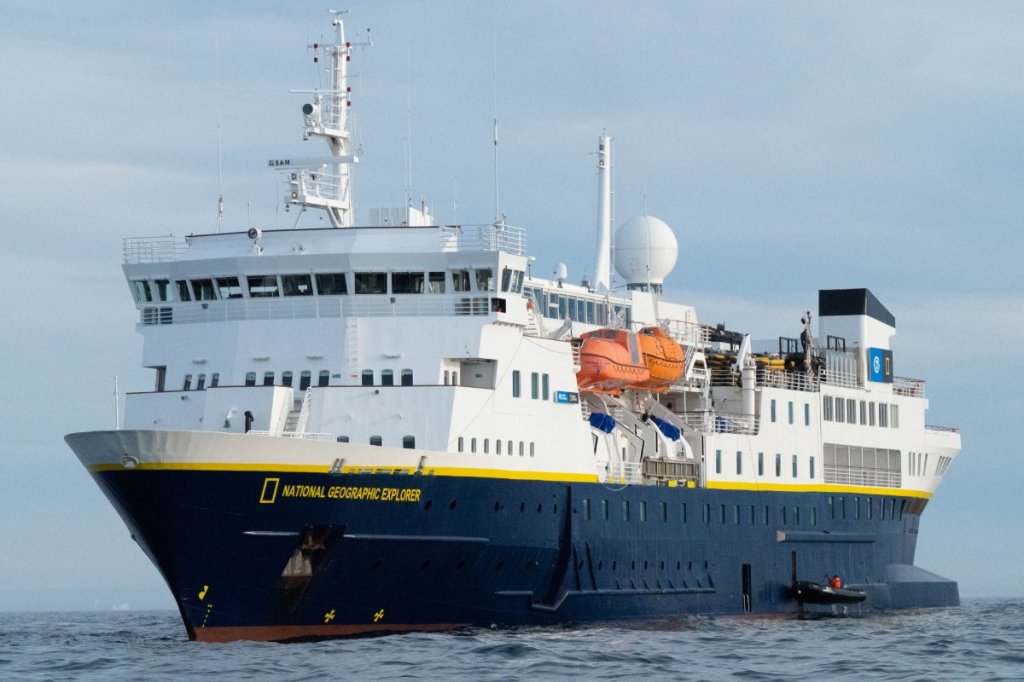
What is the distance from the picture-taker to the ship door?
4719 cm

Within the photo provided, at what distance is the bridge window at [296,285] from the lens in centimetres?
3947

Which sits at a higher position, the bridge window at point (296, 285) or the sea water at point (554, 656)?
the bridge window at point (296, 285)

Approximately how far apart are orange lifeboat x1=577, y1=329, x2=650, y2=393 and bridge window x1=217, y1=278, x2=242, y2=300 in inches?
328

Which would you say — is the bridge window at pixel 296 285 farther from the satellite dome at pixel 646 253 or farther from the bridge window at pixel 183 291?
the satellite dome at pixel 646 253

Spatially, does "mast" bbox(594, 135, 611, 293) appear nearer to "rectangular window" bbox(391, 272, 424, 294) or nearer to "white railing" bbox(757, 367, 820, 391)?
"white railing" bbox(757, 367, 820, 391)

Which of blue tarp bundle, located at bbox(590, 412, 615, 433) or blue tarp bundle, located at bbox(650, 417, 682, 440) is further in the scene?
blue tarp bundle, located at bbox(650, 417, 682, 440)

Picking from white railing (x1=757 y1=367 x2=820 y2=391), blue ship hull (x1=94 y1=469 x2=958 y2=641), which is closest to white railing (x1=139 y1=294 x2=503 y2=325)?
blue ship hull (x1=94 y1=469 x2=958 y2=641)

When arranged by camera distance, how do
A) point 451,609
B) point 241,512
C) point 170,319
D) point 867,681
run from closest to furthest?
point 867,681, point 241,512, point 451,609, point 170,319

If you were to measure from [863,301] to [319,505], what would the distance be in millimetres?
25662

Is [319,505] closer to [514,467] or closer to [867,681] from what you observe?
[514,467]

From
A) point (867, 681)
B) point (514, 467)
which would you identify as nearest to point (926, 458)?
point (514, 467)

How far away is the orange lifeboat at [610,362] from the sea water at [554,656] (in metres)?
5.89

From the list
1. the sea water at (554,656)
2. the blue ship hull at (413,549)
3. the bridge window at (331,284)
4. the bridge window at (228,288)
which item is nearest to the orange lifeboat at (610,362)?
the blue ship hull at (413,549)

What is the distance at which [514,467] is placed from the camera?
127 ft
